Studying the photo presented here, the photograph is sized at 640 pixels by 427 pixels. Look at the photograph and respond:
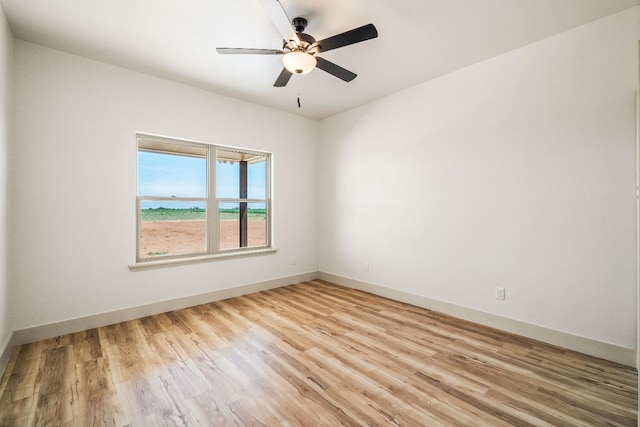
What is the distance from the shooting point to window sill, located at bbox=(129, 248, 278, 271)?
317cm

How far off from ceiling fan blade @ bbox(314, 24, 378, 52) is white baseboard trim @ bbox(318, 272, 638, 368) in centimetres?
288

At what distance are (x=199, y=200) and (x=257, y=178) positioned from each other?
1016mm

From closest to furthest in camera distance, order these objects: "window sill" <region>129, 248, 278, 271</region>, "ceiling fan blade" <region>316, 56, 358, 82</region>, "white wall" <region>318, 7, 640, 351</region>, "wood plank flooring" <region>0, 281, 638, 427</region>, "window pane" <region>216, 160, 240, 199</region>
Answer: "wood plank flooring" <region>0, 281, 638, 427</region>, "white wall" <region>318, 7, 640, 351</region>, "ceiling fan blade" <region>316, 56, 358, 82</region>, "window sill" <region>129, 248, 278, 271</region>, "window pane" <region>216, 160, 240, 199</region>

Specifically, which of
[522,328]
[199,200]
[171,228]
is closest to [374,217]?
[522,328]

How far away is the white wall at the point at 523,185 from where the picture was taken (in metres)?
2.25

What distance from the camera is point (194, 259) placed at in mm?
3578

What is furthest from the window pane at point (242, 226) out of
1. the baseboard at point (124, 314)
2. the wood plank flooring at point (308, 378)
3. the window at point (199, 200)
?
the wood plank flooring at point (308, 378)

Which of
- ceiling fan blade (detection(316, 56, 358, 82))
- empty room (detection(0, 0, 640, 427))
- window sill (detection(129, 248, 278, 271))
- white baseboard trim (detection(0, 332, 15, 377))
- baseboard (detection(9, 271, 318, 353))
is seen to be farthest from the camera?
window sill (detection(129, 248, 278, 271))

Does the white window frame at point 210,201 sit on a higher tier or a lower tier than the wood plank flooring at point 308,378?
higher

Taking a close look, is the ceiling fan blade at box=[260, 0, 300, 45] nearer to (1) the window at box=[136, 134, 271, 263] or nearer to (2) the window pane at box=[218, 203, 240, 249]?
(1) the window at box=[136, 134, 271, 263]

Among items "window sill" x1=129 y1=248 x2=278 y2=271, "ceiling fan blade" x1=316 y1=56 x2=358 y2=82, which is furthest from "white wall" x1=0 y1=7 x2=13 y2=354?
"ceiling fan blade" x1=316 y1=56 x2=358 y2=82

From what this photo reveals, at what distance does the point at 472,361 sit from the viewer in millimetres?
2242

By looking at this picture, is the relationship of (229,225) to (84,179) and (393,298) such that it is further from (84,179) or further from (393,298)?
(393,298)

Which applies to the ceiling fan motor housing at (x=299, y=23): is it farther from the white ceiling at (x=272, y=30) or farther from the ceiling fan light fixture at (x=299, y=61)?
the ceiling fan light fixture at (x=299, y=61)
